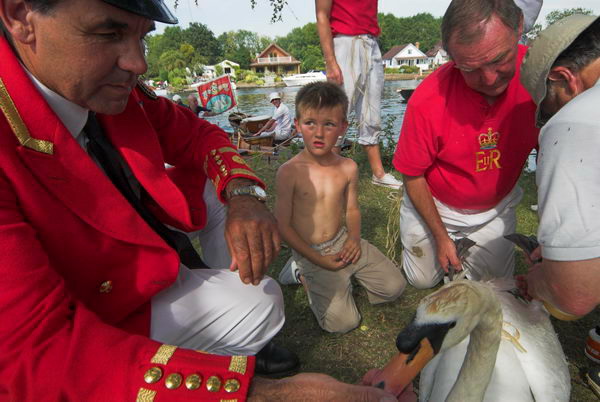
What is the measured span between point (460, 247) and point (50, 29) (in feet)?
9.61

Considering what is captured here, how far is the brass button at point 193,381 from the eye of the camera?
1.18 metres

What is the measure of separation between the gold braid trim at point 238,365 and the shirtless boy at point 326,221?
160 centimetres

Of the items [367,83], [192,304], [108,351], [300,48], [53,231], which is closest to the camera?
[108,351]

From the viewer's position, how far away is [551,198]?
5.20 feet

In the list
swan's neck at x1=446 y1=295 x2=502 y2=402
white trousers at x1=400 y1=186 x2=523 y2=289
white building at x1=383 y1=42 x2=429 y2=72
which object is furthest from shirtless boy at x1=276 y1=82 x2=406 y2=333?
white building at x1=383 y1=42 x2=429 y2=72

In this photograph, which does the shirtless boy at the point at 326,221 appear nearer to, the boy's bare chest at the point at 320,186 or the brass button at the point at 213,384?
the boy's bare chest at the point at 320,186

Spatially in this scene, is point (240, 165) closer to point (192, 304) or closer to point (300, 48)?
point (192, 304)

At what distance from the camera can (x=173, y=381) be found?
1.17m

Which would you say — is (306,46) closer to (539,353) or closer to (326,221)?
(326,221)

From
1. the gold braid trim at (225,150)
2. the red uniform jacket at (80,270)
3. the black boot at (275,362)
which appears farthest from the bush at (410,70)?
the red uniform jacket at (80,270)

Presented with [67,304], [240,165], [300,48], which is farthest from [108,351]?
[300,48]

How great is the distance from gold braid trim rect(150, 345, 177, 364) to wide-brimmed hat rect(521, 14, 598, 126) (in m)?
2.09

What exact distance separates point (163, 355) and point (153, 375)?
0.07m

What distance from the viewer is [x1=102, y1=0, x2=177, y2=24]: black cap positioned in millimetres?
1292
